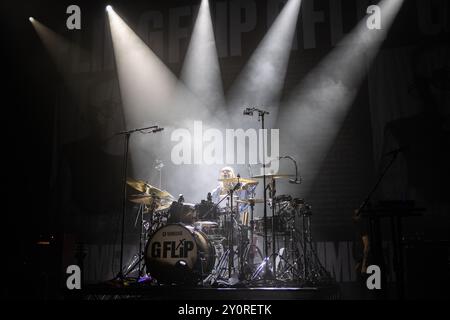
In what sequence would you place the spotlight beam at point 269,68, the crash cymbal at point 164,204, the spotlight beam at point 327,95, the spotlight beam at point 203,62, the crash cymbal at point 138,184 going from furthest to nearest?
the spotlight beam at point 203,62, the spotlight beam at point 269,68, the spotlight beam at point 327,95, the crash cymbal at point 164,204, the crash cymbal at point 138,184

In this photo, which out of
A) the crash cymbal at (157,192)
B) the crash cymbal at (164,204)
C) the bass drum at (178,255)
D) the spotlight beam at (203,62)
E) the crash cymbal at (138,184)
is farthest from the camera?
the spotlight beam at (203,62)

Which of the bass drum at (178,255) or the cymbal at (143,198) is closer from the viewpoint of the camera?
the bass drum at (178,255)

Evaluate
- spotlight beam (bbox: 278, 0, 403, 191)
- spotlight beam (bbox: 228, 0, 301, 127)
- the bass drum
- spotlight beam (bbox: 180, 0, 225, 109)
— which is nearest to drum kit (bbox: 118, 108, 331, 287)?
the bass drum

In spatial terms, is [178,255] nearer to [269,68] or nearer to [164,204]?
[164,204]

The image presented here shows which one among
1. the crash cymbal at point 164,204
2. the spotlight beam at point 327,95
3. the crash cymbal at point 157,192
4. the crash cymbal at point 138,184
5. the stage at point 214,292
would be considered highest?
the spotlight beam at point 327,95

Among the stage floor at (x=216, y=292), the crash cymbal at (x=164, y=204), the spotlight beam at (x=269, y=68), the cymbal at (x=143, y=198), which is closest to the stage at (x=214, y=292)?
the stage floor at (x=216, y=292)

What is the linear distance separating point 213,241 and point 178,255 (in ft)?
2.94

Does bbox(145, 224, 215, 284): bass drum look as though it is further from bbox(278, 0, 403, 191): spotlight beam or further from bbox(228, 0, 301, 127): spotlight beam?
bbox(228, 0, 301, 127): spotlight beam

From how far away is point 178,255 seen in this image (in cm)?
541

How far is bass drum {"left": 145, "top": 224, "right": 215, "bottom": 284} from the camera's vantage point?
534 cm

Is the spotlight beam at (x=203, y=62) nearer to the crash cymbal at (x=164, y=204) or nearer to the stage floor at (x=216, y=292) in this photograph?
the crash cymbal at (x=164, y=204)

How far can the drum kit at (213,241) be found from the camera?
535 centimetres
